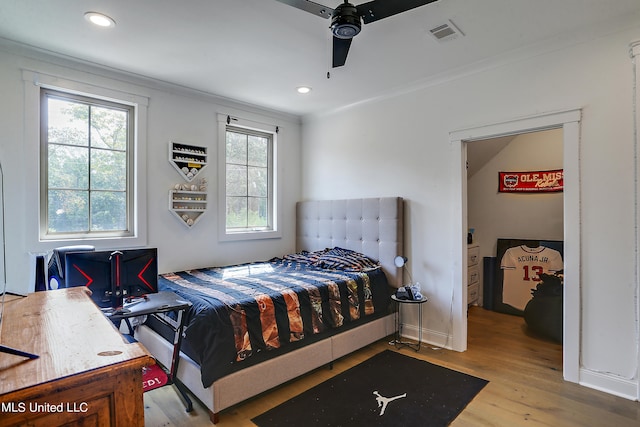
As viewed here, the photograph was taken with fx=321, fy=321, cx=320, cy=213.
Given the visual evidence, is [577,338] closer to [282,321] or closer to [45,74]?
[282,321]

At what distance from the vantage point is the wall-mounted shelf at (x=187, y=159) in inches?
134

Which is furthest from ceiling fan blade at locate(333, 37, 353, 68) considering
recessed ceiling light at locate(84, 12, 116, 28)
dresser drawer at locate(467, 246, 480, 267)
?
dresser drawer at locate(467, 246, 480, 267)

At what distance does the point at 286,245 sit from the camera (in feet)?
14.9

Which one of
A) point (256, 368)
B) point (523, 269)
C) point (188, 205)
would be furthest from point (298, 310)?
point (523, 269)

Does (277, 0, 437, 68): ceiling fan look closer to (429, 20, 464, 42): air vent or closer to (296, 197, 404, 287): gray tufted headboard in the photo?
(429, 20, 464, 42): air vent

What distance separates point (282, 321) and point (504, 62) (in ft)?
9.55

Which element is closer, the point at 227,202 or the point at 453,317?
the point at 453,317

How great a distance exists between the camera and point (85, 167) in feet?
9.83

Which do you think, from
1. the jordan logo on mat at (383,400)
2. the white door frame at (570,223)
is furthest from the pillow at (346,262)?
the white door frame at (570,223)

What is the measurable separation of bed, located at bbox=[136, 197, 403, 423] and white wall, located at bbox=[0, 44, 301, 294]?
26 cm

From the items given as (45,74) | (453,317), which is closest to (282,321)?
(453,317)

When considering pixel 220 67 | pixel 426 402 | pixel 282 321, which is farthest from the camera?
pixel 220 67

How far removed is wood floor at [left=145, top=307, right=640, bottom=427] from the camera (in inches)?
→ 80.5

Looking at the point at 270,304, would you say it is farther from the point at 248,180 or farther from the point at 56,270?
the point at 248,180
